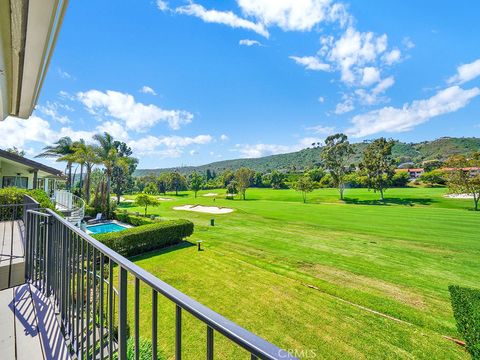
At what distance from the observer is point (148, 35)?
10031 mm

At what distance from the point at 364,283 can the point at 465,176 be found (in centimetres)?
2566

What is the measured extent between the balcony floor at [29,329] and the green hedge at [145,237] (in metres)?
8.25

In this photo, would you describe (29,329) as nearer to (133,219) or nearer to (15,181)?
(15,181)

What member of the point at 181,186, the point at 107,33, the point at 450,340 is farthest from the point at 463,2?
the point at 181,186

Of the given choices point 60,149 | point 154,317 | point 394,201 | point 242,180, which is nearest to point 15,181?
point 60,149

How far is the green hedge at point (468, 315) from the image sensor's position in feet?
15.0

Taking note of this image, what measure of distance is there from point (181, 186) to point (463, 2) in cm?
6219

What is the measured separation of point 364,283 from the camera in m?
7.88

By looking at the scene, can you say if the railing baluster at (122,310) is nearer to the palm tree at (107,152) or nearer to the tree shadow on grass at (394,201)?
the palm tree at (107,152)

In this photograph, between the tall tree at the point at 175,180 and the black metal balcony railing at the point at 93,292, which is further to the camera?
the tall tree at the point at 175,180

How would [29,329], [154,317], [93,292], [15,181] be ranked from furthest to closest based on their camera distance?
[15,181]
[29,329]
[93,292]
[154,317]

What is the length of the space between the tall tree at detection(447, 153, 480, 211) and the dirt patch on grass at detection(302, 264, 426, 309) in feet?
77.6

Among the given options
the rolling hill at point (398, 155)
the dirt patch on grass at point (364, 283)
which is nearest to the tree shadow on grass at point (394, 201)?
the dirt patch on grass at point (364, 283)

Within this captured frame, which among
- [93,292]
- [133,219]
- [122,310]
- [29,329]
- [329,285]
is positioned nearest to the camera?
[122,310]
